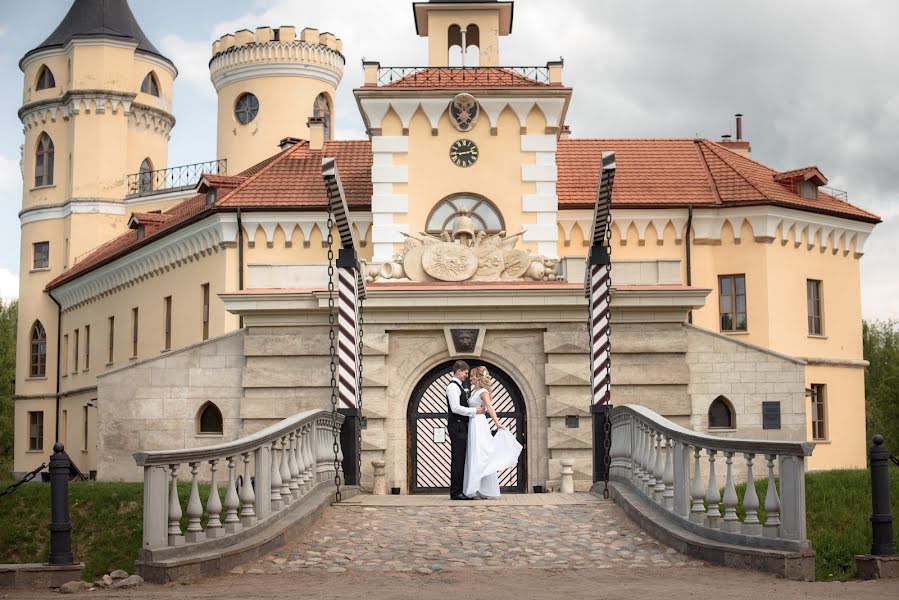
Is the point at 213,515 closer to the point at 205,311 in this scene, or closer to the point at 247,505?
the point at 247,505

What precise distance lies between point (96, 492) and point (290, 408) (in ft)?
13.7

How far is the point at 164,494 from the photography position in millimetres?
13398

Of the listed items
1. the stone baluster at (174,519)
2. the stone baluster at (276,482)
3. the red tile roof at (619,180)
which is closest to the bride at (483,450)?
the stone baluster at (276,482)

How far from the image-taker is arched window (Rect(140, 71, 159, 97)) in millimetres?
58031

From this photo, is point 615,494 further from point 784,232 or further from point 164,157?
point 164,157

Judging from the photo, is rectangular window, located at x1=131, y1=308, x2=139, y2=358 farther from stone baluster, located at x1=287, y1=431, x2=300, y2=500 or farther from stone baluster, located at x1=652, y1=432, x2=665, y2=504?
stone baluster, located at x1=652, y1=432, x2=665, y2=504

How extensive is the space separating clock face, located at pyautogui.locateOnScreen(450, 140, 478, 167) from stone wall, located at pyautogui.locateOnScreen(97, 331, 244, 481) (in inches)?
353

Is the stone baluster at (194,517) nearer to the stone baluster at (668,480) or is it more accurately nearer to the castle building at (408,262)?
Answer: the stone baluster at (668,480)

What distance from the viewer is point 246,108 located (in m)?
54.8

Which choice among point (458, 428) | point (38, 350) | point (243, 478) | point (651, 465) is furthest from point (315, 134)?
point (243, 478)

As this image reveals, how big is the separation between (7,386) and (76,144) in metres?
18.8

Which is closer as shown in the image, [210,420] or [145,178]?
[210,420]

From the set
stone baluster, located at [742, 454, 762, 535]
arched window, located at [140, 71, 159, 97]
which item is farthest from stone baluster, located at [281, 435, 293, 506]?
arched window, located at [140, 71, 159, 97]

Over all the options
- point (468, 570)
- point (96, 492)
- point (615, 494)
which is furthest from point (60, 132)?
point (468, 570)
